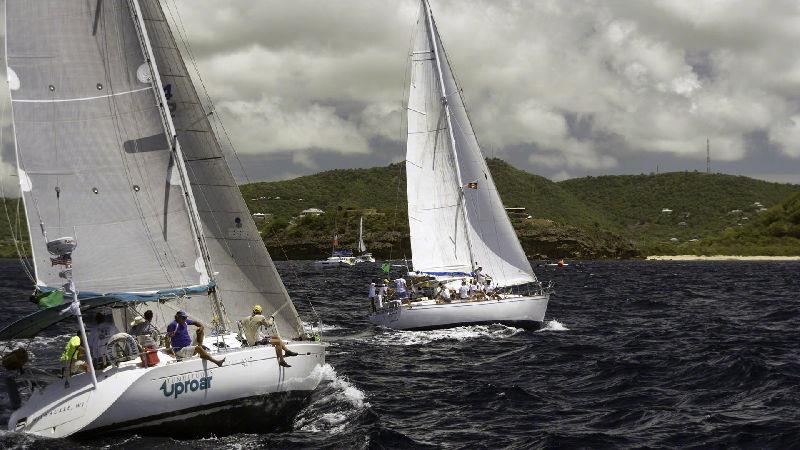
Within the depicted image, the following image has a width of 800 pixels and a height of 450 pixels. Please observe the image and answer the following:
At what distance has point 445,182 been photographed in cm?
3622

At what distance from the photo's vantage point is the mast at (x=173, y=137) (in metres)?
17.1

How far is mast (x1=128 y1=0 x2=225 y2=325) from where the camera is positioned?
17.1 m

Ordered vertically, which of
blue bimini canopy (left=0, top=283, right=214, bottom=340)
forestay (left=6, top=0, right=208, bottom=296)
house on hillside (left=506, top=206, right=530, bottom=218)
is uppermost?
house on hillside (left=506, top=206, right=530, bottom=218)

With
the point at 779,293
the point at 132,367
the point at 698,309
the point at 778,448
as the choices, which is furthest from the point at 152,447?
the point at 779,293

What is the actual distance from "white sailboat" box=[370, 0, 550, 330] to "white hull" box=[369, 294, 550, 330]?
11.1 ft

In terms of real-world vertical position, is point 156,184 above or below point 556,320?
above

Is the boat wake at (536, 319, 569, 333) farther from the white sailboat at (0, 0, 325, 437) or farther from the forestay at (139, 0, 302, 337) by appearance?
the white sailboat at (0, 0, 325, 437)

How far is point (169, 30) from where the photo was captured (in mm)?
18578

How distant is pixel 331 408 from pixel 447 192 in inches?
768

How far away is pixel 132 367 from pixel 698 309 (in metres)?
33.6

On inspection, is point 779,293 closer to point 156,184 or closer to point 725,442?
point 725,442

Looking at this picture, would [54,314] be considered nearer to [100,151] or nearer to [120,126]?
[100,151]

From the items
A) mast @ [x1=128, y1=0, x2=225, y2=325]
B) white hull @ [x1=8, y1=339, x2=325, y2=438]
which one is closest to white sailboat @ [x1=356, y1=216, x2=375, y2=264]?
mast @ [x1=128, y1=0, x2=225, y2=325]

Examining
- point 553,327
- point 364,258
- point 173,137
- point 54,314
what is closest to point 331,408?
point 54,314
